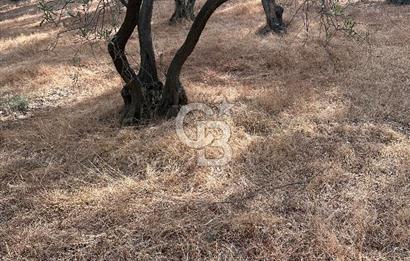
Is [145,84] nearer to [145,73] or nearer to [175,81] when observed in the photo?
[145,73]

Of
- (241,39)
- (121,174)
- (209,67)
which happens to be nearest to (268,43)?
(241,39)

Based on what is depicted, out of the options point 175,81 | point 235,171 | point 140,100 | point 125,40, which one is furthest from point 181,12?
point 235,171

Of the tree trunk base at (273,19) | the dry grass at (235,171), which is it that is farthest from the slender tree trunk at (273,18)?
the dry grass at (235,171)

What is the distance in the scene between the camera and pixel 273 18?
33.0ft

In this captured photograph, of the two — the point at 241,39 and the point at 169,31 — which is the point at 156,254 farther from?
the point at 169,31

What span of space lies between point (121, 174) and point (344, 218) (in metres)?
2.16

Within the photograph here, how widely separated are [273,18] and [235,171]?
624 cm

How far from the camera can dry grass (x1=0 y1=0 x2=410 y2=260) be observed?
3.68 metres

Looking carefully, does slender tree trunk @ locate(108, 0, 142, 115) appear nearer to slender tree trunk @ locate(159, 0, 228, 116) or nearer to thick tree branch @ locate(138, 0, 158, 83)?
thick tree branch @ locate(138, 0, 158, 83)

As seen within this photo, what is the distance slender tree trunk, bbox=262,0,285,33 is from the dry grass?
7.35 ft

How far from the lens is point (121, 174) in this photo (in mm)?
4617

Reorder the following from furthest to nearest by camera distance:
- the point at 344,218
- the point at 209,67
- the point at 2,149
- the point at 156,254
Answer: the point at 209,67 < the point at 2,149 < the point at 344,218 < the point at 156,254

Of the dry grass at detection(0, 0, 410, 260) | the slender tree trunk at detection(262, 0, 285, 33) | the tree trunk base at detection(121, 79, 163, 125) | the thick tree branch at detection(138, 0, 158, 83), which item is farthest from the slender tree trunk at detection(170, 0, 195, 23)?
the tree trunk base at detection(121, 79, 163, 125)

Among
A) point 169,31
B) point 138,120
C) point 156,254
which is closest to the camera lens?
point 156,254
